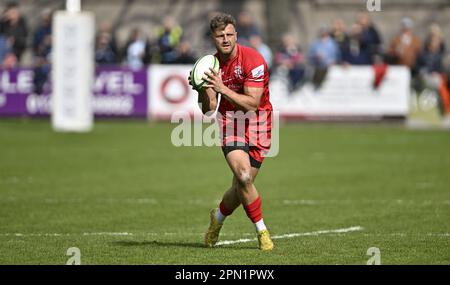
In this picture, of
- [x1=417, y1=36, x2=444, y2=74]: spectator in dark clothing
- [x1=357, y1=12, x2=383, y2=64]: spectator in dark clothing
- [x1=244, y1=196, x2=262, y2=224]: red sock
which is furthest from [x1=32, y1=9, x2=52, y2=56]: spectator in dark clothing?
[x1=244, y1=196, x2=262, y2=224]: red sock

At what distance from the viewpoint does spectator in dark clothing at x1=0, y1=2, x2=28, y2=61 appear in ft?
104

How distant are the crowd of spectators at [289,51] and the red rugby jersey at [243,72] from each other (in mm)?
17379

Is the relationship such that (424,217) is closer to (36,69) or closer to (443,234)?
(443,234)

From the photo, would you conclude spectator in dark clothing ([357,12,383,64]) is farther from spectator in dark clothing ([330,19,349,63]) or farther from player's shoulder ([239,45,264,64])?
player's shoulder ([239,45,264,64])

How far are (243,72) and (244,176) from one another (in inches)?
38.9

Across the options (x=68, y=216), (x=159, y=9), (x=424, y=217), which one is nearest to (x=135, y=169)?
(x=68, y=216)

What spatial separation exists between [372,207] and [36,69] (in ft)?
51.6

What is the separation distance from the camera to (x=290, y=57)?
2955cm

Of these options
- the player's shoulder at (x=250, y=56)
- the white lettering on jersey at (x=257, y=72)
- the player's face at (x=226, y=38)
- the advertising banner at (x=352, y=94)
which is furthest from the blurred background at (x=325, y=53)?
the player's face at (x=226, y=38)

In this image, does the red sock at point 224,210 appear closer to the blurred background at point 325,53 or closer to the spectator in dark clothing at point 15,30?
the blurred background at point 325,53

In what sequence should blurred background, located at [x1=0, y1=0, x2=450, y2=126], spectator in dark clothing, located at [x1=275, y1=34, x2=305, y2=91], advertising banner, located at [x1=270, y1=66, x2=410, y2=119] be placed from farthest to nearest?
spectator in dark clothing, located at [x1=275, y1=34, x2=305, y2=91], blurred background, located at [x1=0, y1=0, x2=450, y2=126], advertising banner, located at [x1=270, y1=66, x2=410, y2=119]

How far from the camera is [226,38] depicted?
10.3 metres

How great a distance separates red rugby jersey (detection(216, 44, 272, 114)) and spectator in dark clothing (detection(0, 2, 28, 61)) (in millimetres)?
21671

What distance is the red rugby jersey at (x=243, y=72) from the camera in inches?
410
